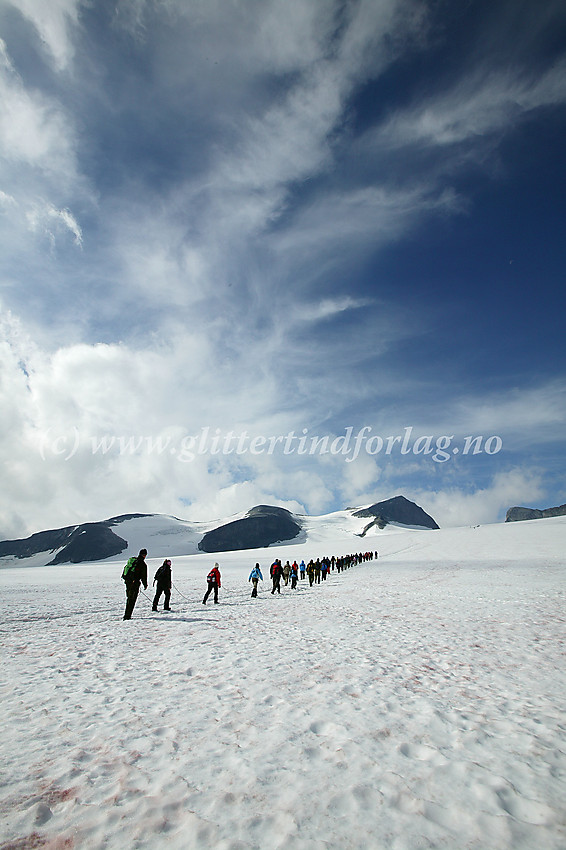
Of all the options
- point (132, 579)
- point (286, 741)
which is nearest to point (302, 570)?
point (132, 579)

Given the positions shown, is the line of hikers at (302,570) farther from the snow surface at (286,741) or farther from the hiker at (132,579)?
the snow surface at (286,741)

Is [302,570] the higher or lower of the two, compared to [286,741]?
lower

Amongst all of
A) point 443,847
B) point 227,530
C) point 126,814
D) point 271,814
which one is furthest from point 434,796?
point 227,530

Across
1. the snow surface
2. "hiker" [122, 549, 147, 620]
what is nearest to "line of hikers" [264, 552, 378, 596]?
"hiker" [122, 549, 147, 620]

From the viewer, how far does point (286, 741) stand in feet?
15.6

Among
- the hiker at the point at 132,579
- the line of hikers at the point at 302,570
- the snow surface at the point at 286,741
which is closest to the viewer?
the snow surface at the point at 286,741

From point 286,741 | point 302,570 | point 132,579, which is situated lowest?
point 302,570

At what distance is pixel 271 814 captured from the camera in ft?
11.5

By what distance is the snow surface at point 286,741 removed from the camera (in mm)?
3361

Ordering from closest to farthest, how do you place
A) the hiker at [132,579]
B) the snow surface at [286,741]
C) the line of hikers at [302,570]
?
the snow surface at [286,741], the hiker at [132,579], the line of hikers at [302,570]

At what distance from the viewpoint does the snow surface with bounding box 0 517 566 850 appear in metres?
3.36

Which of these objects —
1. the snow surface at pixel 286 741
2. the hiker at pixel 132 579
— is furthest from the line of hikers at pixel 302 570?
the snow surface at pixel 286 741

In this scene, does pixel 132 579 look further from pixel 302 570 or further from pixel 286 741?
pixel 302 570

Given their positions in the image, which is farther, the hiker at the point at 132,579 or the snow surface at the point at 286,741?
the hiker at the point at 132,579
